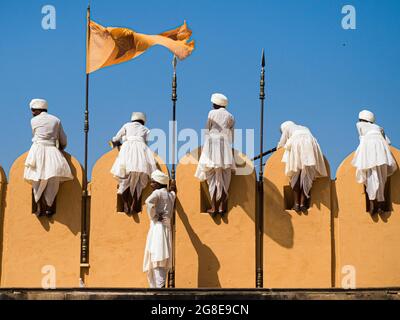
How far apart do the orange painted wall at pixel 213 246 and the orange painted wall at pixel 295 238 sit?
356 millimetres

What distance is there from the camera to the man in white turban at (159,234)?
33.3 metres

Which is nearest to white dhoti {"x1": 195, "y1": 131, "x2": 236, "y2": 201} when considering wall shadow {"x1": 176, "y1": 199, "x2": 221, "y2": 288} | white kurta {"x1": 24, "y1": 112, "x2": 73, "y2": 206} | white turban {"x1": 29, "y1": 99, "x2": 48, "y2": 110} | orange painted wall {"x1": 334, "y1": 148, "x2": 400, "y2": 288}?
wall shadow {"x1": 176, "y1": 199, "x2": 221, "y2": 288}

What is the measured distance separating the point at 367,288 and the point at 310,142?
3.17m

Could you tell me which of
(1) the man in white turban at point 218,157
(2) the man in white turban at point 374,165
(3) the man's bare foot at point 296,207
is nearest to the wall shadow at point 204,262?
(1) the man in white turban at point 218,157

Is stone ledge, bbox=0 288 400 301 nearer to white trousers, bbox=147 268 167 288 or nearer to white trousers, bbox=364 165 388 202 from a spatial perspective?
white trousers, bbox=147 268 167 288

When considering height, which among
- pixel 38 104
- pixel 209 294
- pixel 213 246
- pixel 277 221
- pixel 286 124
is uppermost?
pixel 38 104

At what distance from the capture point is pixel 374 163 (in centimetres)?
3416

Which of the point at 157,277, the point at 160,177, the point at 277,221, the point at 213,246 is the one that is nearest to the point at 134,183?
the point at 160,177

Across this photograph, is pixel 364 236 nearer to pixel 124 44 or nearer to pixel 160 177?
pixel 160 177

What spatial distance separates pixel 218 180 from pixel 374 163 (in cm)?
283

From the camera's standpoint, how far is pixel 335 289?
32625mm

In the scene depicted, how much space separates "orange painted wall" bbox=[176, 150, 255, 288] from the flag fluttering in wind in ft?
9.32

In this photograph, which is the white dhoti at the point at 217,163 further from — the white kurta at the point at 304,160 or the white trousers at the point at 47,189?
the white trousers at the point at 47,189

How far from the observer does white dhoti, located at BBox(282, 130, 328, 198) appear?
34.3 metres
